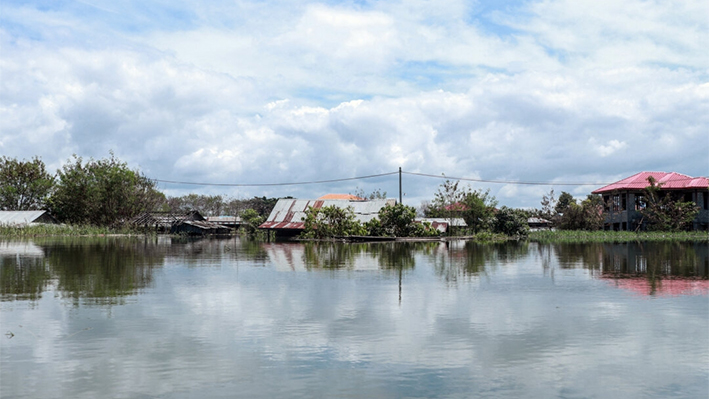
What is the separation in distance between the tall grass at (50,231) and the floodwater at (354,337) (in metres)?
45.8

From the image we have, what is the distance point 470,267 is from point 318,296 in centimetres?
890

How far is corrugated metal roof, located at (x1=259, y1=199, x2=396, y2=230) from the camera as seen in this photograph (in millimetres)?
54312

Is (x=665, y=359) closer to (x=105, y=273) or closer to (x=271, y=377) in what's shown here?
(x=271, y=377)

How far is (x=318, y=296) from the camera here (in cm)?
1320

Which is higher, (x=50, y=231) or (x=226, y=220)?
(x=226, y=220)

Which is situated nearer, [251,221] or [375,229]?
[375,229]

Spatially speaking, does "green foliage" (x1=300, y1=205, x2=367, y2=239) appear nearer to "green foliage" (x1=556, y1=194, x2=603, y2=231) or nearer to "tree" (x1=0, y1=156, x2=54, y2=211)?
"green foliage" (x1=556, y1=194, x2=603, y2=231)

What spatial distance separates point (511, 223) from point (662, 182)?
1461 centimetres

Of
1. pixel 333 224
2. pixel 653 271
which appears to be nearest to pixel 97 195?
pixel 333 224

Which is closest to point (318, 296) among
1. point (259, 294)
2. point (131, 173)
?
point (259, 294)

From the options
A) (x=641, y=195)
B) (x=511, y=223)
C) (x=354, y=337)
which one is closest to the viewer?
(x=354, y=337)

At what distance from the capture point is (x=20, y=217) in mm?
64250

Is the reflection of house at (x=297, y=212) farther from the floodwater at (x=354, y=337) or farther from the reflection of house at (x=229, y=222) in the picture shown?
the floodwater at (x=354, y=337)

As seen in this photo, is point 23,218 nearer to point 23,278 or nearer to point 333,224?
point 333,224
